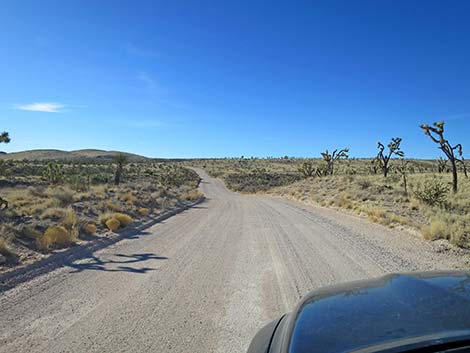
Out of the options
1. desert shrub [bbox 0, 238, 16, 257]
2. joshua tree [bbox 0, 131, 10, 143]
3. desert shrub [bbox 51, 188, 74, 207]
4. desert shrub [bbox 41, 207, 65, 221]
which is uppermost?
joshua tree [bbox 0, 131, 10, 143]

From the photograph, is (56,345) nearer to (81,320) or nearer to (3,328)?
(81,320)

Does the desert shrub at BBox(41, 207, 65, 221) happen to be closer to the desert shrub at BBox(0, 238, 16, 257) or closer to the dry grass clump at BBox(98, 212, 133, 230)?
the dry grass clump at BBox(98, 212, 133, 230)

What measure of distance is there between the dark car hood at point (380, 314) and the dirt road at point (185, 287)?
1.89 meters

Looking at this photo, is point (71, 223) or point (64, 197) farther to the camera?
point (64, 197)

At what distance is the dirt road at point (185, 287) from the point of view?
4.41 m

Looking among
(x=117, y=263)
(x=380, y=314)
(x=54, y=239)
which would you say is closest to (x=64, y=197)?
(x=54, y=239)

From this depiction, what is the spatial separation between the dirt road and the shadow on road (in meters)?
0.02

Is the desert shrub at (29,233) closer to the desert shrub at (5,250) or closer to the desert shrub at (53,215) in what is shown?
the desert shrub at (5,250)

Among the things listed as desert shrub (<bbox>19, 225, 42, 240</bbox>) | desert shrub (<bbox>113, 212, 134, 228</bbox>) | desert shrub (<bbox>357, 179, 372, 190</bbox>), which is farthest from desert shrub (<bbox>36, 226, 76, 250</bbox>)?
desert shrub (<bbox>357, 179, 372, 190</bbox>)

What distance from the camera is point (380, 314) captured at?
2293mm

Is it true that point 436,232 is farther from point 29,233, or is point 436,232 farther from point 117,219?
point 29,233

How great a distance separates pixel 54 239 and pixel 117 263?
2394mm

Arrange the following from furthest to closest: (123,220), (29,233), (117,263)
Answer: (123,220)
(29,233)
(117,263)

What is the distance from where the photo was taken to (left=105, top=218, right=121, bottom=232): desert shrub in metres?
12.3
